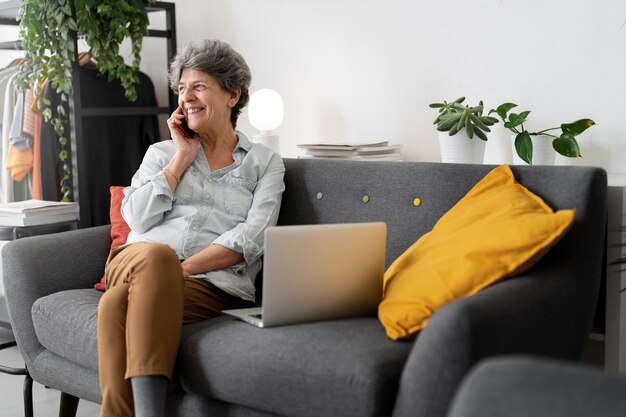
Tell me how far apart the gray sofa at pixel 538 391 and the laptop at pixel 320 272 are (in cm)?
92

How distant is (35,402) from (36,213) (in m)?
0.71

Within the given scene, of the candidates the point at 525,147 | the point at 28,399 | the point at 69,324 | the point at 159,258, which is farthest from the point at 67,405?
the point at 525,147

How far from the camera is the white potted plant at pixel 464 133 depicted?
2.63m

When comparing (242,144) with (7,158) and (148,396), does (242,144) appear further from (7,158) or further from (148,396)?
(7,158)

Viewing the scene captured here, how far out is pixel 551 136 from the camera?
2619 mm

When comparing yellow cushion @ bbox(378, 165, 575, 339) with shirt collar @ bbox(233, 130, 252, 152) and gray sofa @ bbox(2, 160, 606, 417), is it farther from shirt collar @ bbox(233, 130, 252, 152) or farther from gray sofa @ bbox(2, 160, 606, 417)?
shirt collar @ bbox(233, 130, 252, 152)

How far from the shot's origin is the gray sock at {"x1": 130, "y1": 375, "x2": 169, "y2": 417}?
Answer: 2074mm

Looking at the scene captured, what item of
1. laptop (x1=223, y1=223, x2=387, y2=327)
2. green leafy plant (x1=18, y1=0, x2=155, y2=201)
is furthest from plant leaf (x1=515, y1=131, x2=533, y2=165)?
green leafy plant (x1=18, y1=0, x2=155, y2=201)

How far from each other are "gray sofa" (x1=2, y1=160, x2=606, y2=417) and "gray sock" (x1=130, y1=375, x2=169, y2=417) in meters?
0.10

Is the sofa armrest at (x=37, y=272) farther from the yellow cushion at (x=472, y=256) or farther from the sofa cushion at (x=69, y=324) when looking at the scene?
the yellow cushion at (x=472, y=256)

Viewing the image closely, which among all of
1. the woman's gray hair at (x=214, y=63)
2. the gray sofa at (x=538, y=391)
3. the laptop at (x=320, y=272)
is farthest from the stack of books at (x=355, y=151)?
the gray sofa at (x=538, y=391)

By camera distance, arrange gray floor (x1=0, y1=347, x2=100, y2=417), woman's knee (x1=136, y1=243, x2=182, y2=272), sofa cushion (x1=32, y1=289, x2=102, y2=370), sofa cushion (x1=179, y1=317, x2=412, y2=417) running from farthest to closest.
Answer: gray floor (x1=0, y1=347, x2=100, y2=417)
sofa cushion (x1=32, y1=289, x2=102, y2=370)
woman's knee (x1=136, y1=243, x2=182, y2=272)
sofa cushion (x1=179, y1=317, x2=412, y2=417)

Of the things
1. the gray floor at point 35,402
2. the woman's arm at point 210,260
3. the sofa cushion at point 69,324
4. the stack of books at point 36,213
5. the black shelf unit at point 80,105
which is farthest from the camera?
the black shelf unit at point 80,105

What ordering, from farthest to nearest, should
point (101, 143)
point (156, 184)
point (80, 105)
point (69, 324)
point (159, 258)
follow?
point (101, 143)
point (80, 105)
point (156, 184)
point (69, 324)
point (159, 258)
